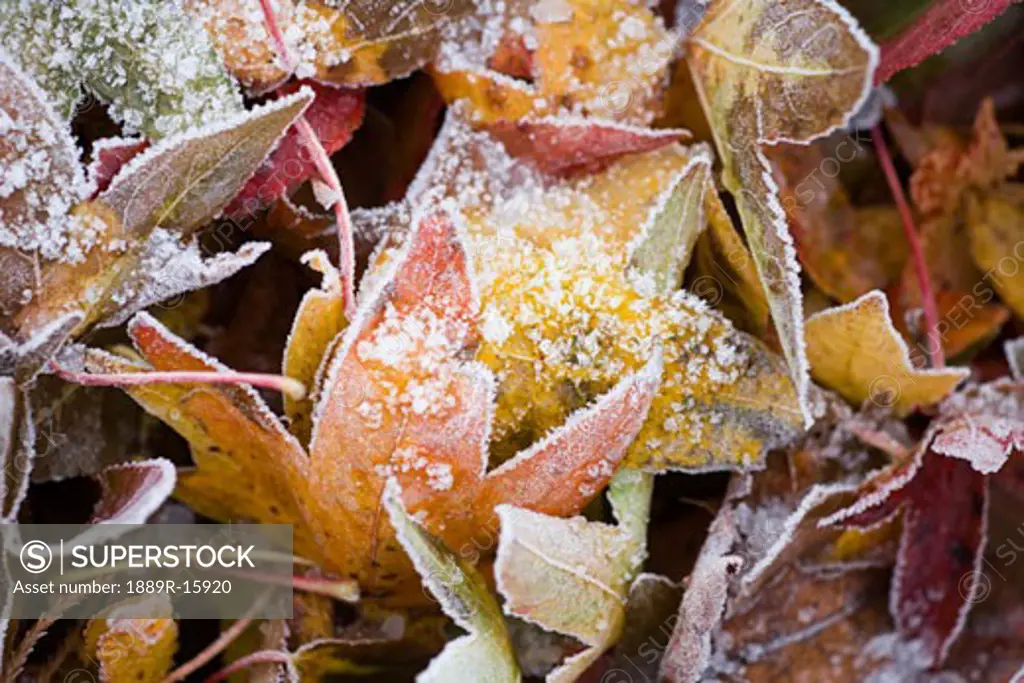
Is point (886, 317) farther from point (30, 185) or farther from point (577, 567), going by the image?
point (30, 185)

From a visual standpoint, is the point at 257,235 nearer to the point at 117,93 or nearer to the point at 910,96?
the point at 117,93

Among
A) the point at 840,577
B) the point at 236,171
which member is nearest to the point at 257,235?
the point at 236,171

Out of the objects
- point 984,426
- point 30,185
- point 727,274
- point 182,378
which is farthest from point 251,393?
point 984,426

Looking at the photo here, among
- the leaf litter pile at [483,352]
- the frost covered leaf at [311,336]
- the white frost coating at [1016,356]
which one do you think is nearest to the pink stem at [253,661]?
the leaf litter pile at [483,352]

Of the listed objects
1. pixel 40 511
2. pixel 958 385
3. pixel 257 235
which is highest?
pixel 257 235

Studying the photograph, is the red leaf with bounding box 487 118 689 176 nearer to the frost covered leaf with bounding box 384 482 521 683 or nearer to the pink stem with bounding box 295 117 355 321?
the pink stem with bounding box 295 117 355 321

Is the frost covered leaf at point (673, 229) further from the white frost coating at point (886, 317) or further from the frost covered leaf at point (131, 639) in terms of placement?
the frost covered leaf at point (131, 639)
